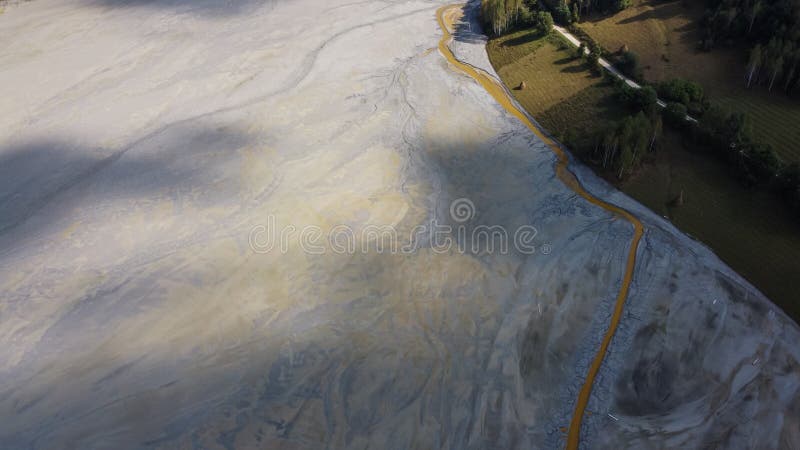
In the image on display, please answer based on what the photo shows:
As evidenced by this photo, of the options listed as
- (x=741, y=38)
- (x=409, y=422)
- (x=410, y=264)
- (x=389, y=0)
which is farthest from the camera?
(x=389, y=0)

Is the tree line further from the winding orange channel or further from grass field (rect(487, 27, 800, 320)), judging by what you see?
the winding orange channel

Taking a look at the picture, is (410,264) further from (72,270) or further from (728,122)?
(728,122)

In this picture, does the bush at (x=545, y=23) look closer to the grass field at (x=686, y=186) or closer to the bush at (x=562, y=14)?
the bush at (x=562, y=14)

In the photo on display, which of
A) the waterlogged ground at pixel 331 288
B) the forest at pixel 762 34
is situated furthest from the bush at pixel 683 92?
the waterlogged ground at pixel 331 288

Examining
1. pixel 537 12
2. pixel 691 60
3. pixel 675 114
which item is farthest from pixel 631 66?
pixel 537 12

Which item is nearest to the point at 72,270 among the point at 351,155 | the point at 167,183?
the point at 167,183

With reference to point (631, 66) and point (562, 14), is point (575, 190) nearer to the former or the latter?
point (631, 66)
